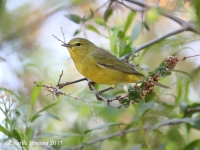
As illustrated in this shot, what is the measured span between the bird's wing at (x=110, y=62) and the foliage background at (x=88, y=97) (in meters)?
0.11

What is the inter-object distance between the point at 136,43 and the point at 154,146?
2206 millimetres

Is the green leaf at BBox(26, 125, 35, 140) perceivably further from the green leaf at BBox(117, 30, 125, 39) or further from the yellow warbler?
the green leaf at BBox(117, 30, 125, 39)

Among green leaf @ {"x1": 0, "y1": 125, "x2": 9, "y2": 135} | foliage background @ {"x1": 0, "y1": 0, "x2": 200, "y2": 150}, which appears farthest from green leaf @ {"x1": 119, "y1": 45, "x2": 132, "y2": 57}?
green leaf @ {"x1": 0, "y1": 125, "x2": 9, "y2": 135}

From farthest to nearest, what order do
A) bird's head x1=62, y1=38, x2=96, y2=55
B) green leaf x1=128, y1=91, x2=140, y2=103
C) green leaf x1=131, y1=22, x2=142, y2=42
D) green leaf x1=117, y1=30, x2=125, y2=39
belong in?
bird's head x1=62, y1=38, x2=96, y2=55 → green leaf x1=131, y1=22, x2=142, y2=42 → green leaf x1=117, y1=30, x2=125, y2=39 → green leaf x1=128, y1=91, x2=140, y2=103

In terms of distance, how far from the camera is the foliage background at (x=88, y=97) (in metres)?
2.82

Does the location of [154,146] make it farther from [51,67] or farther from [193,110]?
[51,67]

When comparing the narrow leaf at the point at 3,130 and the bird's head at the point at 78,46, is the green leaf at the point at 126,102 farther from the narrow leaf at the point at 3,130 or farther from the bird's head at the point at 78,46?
the bird's head at the point at 78,46

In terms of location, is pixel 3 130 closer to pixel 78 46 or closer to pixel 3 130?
pixel 3 130

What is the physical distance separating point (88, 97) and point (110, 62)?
57 centimetres

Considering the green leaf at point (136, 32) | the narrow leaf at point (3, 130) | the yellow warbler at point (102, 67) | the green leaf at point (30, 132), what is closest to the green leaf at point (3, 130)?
the narrow leaf at point (3, 130)

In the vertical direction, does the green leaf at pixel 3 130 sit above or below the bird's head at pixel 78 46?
below

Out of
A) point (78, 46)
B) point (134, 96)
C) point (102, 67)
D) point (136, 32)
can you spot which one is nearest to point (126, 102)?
point (134, 96)

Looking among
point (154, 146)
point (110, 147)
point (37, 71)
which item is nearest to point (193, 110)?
point (154, 146)

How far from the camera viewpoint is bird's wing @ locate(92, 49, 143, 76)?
11.4 feet
